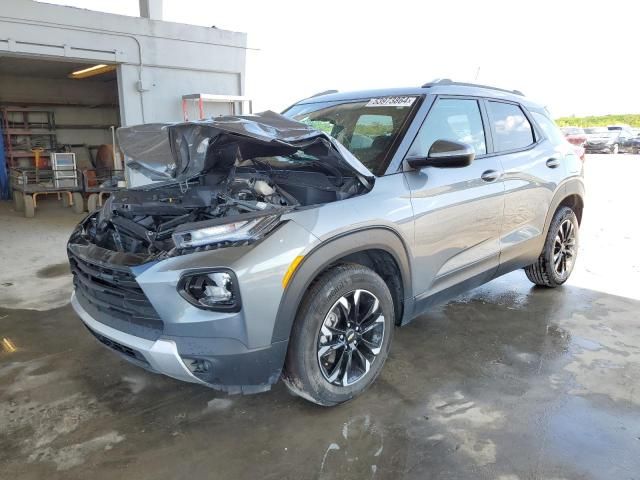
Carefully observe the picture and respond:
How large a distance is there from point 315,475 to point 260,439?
1.31 feet

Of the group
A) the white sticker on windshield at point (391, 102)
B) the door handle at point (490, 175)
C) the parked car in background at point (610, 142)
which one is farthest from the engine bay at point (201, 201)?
the parked car in background at point (610, 142)

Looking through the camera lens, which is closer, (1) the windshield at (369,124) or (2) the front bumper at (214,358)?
(2) the front bumper at (214,358)

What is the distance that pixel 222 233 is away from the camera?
2385mm

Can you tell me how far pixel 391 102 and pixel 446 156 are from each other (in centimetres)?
72

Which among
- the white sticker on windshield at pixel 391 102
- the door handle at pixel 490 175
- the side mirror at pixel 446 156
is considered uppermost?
the white sticker on windshield at pixel 391 102

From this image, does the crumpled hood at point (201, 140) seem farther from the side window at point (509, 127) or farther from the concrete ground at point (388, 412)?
the side window at point (509, 127)

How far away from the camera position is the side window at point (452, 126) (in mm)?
3215

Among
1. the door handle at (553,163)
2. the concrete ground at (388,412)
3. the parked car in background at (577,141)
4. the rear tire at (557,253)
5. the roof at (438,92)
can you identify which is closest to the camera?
the concrete ground at (388,412)

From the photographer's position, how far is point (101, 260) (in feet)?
8.46

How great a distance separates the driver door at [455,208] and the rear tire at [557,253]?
1045 mm

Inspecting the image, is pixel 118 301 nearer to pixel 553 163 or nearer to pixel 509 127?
pixel 509 127

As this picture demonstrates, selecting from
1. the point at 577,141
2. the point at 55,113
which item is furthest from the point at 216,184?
the point at 577,141

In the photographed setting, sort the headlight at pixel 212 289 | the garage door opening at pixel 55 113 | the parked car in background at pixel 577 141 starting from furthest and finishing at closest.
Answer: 1. the garage door opening at pixel 55 113
2. the parked car in background at pixel 577 141
3. the headlight at pixel 212 289

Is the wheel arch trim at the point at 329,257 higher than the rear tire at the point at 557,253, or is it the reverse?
the wheel arch trim at the point at 329,257
